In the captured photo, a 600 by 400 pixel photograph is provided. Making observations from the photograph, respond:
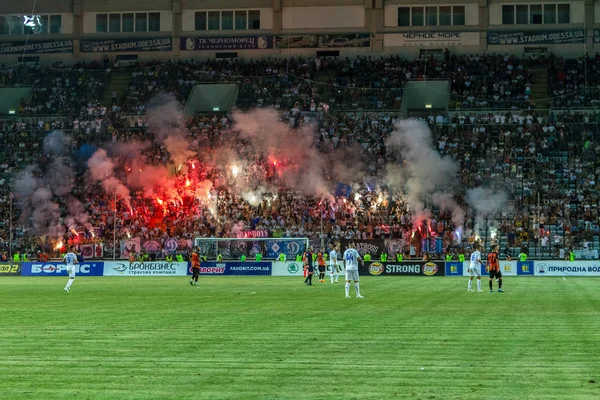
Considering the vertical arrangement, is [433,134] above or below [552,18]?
below

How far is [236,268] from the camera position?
54906 millimetres

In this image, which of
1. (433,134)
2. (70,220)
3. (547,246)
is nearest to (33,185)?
(70,220)

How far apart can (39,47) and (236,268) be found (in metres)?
32.8

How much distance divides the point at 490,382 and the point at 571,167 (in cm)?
4932

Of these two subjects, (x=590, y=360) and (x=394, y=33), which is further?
(x=394, y=33)

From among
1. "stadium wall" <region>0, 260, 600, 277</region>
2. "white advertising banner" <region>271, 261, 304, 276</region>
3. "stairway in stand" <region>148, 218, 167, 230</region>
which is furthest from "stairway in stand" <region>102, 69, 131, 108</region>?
"white advertising banner" <region>271, 261, 304, 276</region>

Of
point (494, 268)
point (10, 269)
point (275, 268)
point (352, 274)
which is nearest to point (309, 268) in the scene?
point (494, 268)

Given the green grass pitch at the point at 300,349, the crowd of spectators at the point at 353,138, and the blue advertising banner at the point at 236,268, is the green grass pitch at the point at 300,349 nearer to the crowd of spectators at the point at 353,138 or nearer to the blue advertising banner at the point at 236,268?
the blue advertising banner at the point at 236,268

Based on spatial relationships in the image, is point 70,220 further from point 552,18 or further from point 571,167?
point 552,18

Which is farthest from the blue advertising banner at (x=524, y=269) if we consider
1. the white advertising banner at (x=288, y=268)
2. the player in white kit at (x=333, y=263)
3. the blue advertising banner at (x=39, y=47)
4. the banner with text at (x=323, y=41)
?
the blue advertising banner at (x=39, y=47)

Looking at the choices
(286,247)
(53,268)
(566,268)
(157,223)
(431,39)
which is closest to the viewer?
(566,268)

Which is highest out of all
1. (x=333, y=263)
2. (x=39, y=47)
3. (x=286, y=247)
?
(x=39, y=47)

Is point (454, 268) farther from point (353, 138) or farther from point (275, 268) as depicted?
point (353, 138)

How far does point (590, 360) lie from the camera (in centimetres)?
1459
